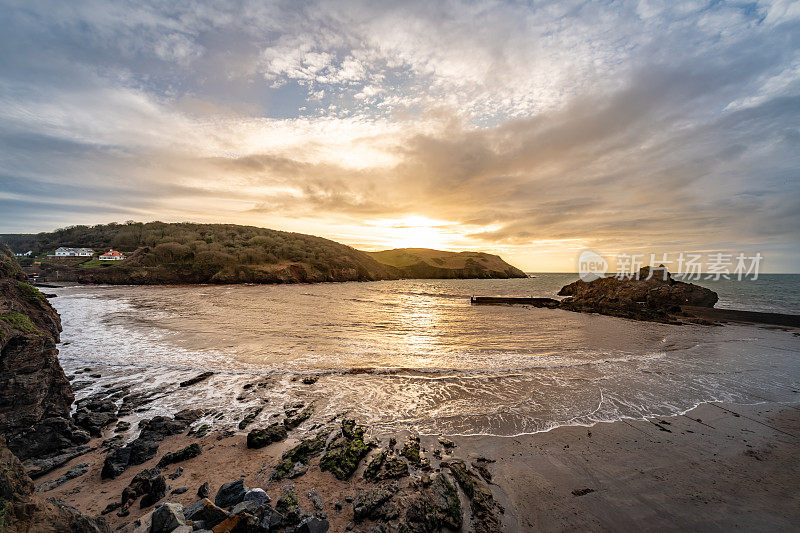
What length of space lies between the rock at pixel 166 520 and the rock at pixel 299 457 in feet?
5.22

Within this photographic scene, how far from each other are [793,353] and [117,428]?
29.4m

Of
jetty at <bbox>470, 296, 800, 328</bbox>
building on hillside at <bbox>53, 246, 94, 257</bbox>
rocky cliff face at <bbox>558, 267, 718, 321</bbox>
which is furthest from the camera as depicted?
building on hillside at <bbox>53, 246, 94, 257</bbox>

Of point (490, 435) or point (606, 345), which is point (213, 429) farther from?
point (606, 345)

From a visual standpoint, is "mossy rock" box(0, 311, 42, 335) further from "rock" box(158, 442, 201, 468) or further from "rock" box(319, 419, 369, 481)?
"rock" box(319, 419, 369, 481)

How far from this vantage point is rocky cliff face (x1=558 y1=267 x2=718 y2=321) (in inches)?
1252

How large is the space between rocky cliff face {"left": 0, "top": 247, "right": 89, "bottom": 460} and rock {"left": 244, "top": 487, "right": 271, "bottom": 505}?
15.7 ft

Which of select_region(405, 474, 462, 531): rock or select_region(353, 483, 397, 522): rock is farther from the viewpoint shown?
select_region(353, 483, 397, 522): rock

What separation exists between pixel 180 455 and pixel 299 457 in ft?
7.73

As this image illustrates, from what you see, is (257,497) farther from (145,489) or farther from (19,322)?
(19,322)

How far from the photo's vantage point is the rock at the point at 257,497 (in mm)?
4383

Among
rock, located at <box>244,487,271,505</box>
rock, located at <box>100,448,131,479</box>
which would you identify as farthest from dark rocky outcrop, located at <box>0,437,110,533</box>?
rock, located at <box>100,448,131,479</box>

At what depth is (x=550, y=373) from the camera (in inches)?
445

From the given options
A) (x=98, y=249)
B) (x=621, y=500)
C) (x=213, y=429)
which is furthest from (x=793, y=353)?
(x=98, y=249)

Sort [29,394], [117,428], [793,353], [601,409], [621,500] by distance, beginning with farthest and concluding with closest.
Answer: [793,353] → [601,409] → [117,428] → [29,394] → [621,500]
